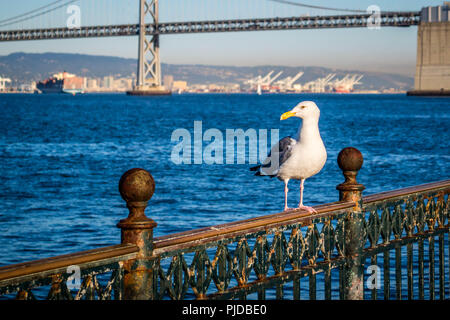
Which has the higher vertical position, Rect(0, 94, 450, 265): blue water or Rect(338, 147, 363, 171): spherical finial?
Rect(338, 147, 363, 171): spherical finial

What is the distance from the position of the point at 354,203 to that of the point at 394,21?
102 metres

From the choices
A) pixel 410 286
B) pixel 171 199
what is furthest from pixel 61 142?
pixel 410 286

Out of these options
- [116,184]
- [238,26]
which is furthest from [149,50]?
[116,184]

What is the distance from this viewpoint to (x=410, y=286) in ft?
12.2

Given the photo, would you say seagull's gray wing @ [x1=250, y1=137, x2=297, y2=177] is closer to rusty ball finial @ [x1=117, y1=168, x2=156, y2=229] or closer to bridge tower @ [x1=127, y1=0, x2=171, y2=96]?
rusty ball finial @ [x1=117, y1=168, x2=156, y2=229]

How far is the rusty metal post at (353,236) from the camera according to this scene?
10.9 ft

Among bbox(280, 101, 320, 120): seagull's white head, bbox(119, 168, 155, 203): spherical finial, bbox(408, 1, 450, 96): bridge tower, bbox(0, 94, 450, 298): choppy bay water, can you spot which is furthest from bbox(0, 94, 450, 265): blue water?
bbox(408, 1, 450, 96): bridge tower

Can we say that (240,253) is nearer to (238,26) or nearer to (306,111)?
(306,111)

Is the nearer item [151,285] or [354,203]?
[151,285]

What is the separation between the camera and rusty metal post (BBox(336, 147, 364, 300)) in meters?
3.31

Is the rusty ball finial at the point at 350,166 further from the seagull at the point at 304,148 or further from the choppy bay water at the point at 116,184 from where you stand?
the choppy bay water at the point at 116,184

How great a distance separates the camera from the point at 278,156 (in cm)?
372

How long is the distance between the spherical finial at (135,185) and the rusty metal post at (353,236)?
1.31 metres
